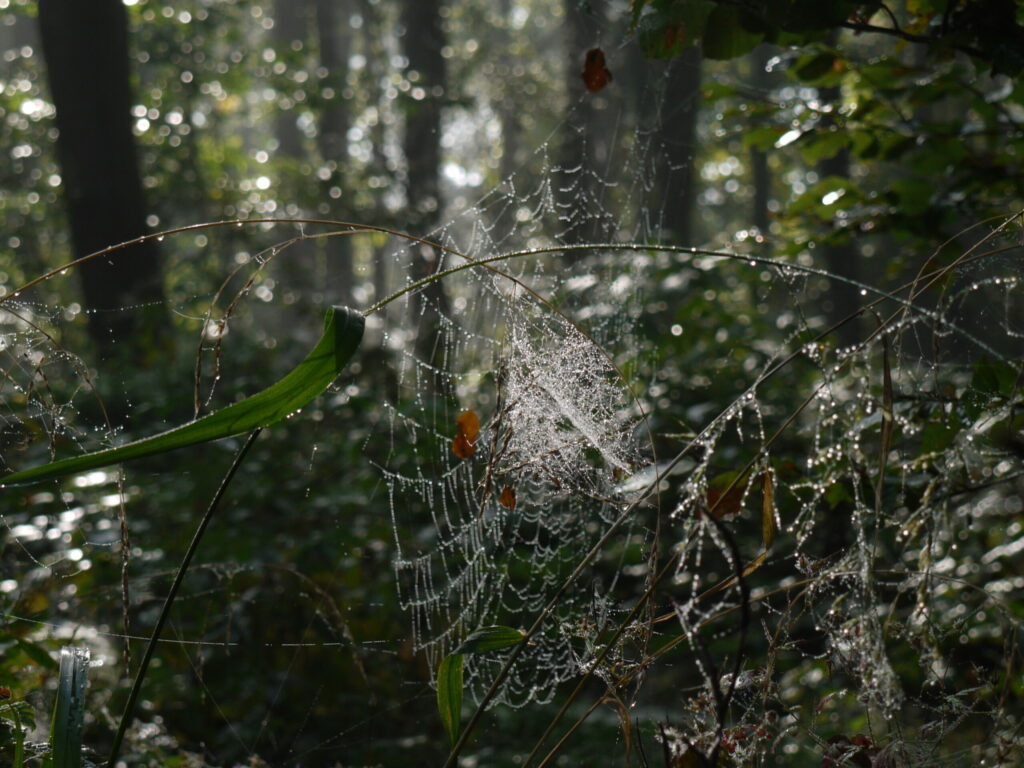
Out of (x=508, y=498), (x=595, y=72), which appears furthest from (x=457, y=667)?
(x=595, y=72)

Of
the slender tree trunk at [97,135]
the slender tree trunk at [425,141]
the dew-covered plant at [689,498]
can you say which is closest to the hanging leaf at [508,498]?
the dew-covered plant at [689,498]

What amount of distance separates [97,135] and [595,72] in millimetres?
5467

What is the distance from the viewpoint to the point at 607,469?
1.92 metres

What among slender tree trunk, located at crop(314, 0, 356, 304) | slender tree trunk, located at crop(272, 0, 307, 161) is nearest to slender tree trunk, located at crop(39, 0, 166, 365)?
slender tree trunk, located at crop(314, 0, 356, 304)

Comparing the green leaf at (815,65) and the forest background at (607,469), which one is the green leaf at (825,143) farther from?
the green leaf at (815,65)

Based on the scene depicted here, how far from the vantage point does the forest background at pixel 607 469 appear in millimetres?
984

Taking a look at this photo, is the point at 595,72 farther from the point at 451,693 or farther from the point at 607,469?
the point at 451,693

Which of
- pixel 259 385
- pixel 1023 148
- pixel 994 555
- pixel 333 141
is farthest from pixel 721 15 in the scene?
pixel 333 141

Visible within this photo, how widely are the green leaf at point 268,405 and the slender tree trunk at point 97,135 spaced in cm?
564

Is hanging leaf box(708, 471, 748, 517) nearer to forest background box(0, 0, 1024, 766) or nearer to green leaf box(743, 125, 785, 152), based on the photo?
forest background box(0, 0, 1024, 766)

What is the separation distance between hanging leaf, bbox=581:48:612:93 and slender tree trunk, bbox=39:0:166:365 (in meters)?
4.70

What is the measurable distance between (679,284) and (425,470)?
1181 millimetres

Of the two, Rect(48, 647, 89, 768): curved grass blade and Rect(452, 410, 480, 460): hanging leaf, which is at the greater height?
Rect(452, 410, 480, 460): hanging leaf

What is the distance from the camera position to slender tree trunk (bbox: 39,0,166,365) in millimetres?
6094
